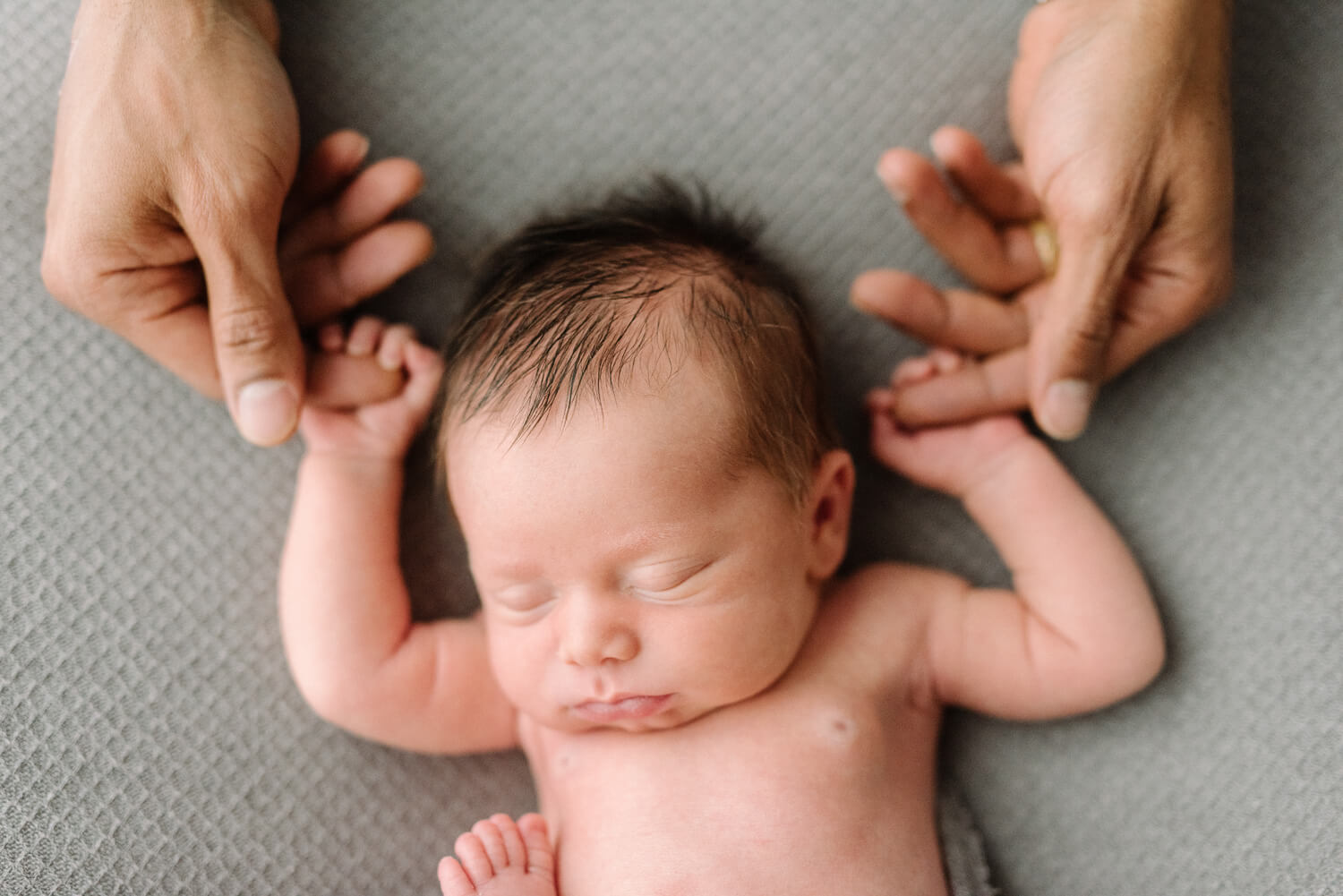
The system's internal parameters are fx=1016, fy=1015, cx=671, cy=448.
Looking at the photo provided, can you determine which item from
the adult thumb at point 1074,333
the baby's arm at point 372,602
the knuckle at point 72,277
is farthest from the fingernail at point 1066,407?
the knuckle at point 72,277

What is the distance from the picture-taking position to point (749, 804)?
105 centimetres

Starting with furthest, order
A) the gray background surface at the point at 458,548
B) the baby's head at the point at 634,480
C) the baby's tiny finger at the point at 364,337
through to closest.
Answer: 1. the baby's tiny finger at the point at 364,337
2. the gray background surface at the point at 458,548
3. the baby's head at the point at 634,480

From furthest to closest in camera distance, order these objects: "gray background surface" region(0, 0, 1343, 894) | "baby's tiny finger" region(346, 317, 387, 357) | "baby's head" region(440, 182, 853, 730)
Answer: "baby's tiny finger" region(346, 317, 387, 357), "gray background surface" region(0, 0, 1343, 894), "baby's head" region(440, 182, 853, 730)

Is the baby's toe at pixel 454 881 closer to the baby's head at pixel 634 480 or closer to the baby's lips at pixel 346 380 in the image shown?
the baby's head at pixel 634 480

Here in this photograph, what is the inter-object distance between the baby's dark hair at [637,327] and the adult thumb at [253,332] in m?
0.17

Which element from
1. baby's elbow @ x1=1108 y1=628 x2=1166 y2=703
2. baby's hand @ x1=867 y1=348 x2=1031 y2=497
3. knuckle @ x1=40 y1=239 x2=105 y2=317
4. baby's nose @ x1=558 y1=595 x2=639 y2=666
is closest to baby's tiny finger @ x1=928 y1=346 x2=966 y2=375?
baby's hand @ x1=867 y1=348 x2=1031 y2=497

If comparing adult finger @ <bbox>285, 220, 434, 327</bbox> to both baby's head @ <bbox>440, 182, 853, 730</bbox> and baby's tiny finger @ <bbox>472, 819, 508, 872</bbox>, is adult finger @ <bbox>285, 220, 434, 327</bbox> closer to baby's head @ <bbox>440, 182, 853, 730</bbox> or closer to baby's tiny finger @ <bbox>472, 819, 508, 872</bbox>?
baby's head @ <bbox>440, 182, 853, 730</bbox>

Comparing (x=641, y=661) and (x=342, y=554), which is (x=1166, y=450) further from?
(x=342, y=554)

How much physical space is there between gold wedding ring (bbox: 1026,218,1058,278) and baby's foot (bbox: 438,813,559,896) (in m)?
0.88

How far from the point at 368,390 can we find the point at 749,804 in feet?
2.06

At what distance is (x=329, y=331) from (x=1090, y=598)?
92 cm

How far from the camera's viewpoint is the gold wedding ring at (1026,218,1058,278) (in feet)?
4.07

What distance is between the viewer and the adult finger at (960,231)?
45.9 inches

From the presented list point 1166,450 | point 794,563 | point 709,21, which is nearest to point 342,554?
point 794,563
